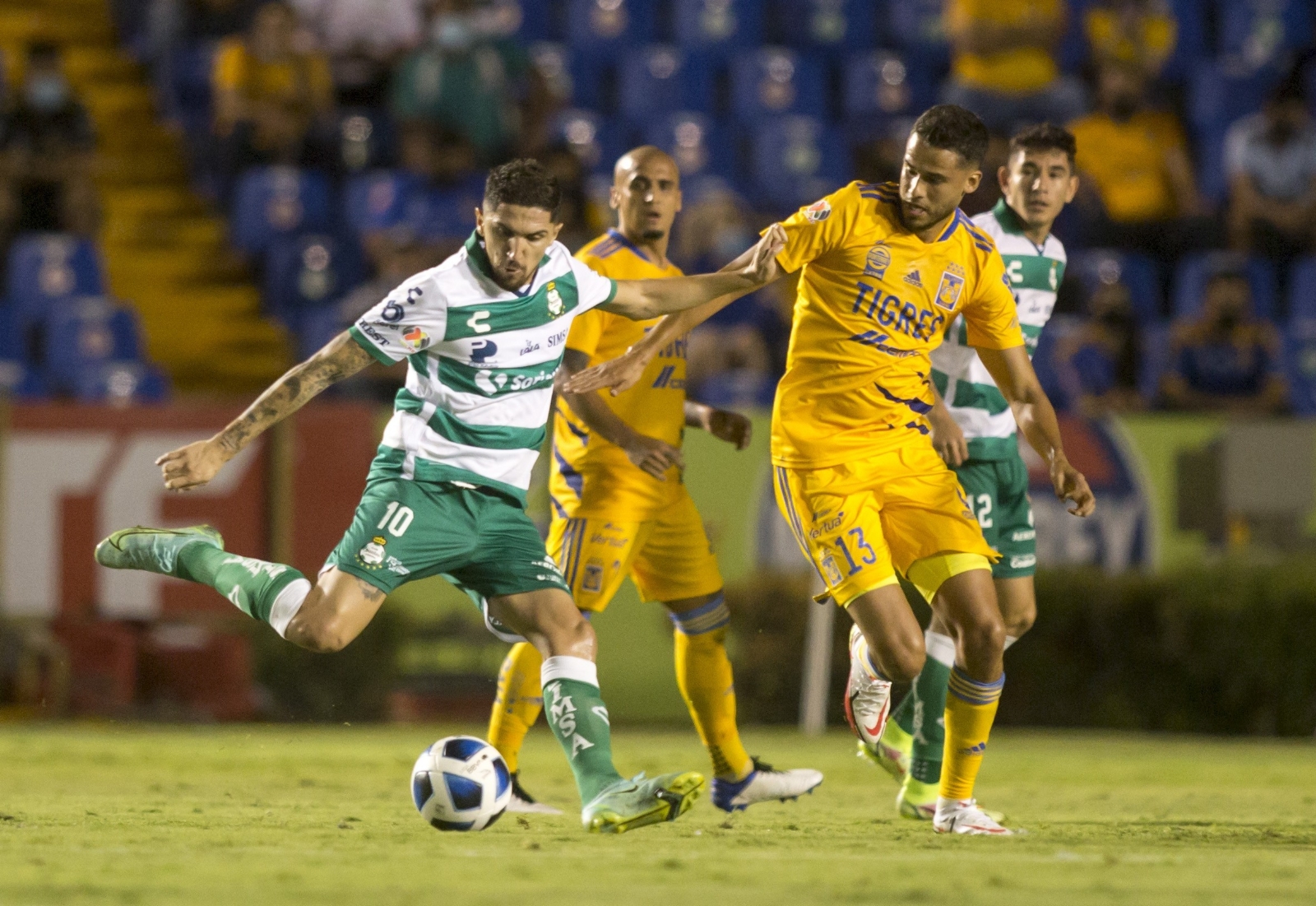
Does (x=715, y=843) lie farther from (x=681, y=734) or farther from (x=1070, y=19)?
(x=1070, y=19)

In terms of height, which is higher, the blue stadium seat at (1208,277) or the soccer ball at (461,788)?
the blue stadium seat at (1208,277)

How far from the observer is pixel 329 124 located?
1694cm

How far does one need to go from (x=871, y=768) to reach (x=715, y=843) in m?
3.96

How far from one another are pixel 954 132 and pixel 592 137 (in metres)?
10.8

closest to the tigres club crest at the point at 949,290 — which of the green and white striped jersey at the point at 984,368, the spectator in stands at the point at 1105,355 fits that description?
the green and white striped jersey at the point at 984,368

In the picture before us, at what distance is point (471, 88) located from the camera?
16.3 meters

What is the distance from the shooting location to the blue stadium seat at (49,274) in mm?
15594

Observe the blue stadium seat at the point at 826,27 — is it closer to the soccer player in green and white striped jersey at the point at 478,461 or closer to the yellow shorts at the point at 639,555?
the yellow shorts at the point at 639,555

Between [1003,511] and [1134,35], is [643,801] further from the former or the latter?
[1134,35]

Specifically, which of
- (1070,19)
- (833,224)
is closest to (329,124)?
(1070,19)

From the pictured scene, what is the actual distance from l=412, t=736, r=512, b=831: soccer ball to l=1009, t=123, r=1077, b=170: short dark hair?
11.5 ft

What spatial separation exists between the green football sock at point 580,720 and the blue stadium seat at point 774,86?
1159 cm

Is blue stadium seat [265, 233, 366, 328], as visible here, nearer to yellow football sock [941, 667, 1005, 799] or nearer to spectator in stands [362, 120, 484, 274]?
spectator in stands [362, 120, 484, 274]

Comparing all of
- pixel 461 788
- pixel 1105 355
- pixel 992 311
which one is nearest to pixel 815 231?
pixel 992 311
